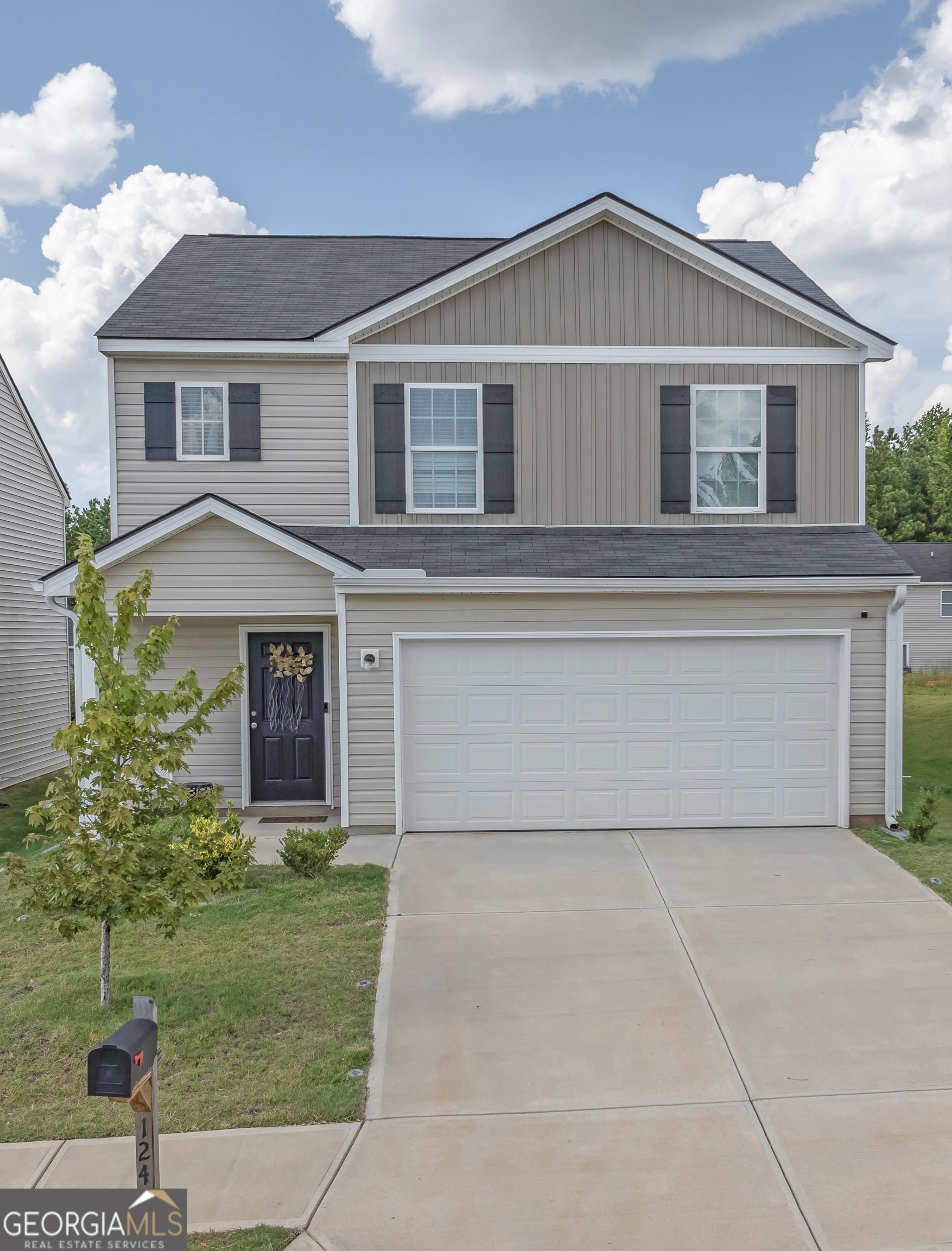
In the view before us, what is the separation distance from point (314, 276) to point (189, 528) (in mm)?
5335

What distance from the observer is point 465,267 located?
10.3 meters

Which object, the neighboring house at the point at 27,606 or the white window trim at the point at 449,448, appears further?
the neighboring house at the point at 27,606

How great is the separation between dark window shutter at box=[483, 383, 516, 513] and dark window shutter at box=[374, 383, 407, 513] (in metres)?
1.03

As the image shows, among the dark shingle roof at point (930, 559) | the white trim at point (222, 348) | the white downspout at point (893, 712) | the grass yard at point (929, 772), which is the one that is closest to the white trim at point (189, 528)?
the white trim at point (222, 348)

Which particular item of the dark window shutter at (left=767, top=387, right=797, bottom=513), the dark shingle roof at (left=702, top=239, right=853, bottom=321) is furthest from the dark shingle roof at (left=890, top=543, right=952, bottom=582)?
the dark window shutter at (left=767, top=387, right=797, bottom=513)

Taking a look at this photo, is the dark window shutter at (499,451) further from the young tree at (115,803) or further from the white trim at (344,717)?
the young tree at (115,803)

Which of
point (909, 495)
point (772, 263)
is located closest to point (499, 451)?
point (772, 263)

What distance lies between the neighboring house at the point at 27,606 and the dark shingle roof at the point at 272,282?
4.09 m

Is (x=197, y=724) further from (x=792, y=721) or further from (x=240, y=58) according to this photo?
→ (x=240, y=58)

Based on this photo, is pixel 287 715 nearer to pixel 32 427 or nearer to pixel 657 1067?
pixel 657 1067

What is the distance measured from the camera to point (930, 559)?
2920cm

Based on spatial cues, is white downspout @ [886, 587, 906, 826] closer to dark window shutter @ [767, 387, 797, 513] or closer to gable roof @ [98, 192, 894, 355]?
dark window shutter @ [767, 387, 797, 513]

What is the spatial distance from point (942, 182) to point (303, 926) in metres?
25.3

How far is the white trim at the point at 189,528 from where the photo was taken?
29.6 ft
